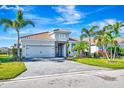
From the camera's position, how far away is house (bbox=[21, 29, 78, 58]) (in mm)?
24781

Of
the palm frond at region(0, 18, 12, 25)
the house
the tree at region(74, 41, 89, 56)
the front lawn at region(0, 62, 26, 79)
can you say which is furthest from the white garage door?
the front lawn at region(0, 62, 26, 79)

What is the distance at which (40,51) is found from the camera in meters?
26.1

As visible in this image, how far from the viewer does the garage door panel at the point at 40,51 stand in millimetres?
24969

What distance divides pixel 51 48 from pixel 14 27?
300 inches

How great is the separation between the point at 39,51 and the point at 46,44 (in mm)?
1412

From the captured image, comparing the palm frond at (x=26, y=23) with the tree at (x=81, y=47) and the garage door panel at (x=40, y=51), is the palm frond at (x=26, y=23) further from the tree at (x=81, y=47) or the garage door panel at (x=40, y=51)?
the tree at (x=81, y=47)

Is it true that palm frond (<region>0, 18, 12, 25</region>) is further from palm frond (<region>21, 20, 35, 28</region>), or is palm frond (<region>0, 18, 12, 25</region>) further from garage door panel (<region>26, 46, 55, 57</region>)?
garage door panel (<region>26, 46, 55, 57</region>)

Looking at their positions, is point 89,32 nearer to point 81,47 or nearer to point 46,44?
point 81,47

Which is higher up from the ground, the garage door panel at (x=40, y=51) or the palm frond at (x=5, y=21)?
the palm frond at (x=5, y=21)

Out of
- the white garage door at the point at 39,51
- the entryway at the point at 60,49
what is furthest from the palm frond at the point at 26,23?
the entryway at the point at 60,49
